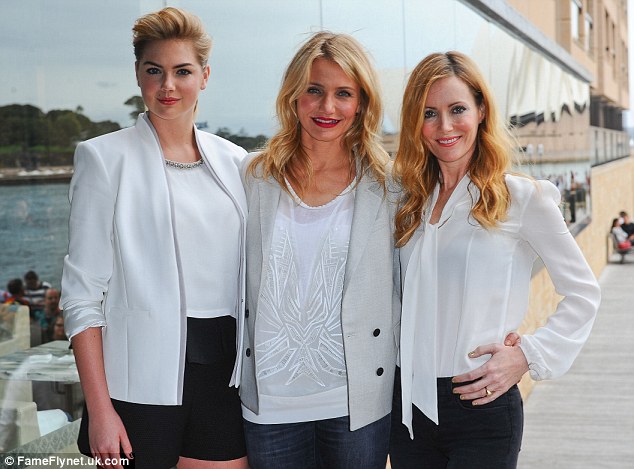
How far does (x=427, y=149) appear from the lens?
3.02 m

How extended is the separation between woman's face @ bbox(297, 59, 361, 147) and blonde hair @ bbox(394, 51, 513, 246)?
24cm

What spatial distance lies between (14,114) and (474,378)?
139 inches

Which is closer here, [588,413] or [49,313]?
[49,313]

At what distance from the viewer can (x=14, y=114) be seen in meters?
5.15

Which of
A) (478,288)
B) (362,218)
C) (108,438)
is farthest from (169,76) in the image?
(478,288)

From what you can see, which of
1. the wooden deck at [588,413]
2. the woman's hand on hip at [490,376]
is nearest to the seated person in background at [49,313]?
the woman's hand on hip at [490,376]

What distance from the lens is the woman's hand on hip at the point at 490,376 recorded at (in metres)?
2.77

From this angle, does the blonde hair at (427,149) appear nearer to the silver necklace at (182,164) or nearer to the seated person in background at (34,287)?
the silver necklace at (182,164)

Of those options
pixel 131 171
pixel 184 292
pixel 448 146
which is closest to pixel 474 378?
pixel 448 146

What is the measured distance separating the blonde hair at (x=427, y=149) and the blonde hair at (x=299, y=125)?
4.2 inches

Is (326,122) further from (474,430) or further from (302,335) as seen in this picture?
(474,430)

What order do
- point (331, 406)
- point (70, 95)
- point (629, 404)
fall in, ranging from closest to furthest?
1. point (331, 406)
2. point (70, 95)
3. point (629, 404)

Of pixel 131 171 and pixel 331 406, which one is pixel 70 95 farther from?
pixel 331 406

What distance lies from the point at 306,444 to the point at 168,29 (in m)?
1.37
